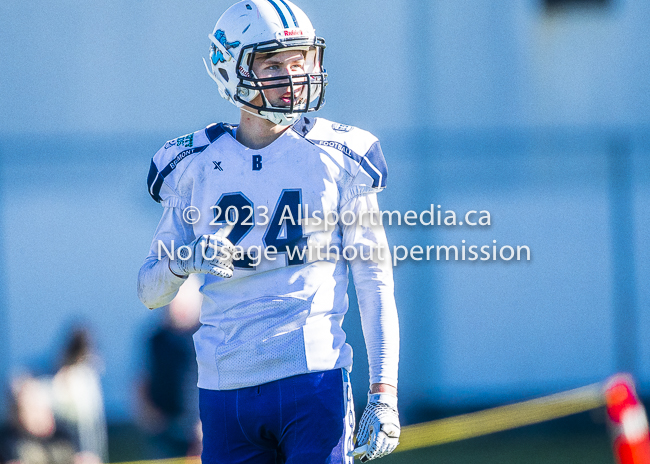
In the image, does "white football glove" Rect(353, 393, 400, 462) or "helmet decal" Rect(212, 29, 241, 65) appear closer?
"white football glove" Rect(353, 393, 400, 462)

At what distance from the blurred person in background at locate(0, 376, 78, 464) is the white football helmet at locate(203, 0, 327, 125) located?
314 cm

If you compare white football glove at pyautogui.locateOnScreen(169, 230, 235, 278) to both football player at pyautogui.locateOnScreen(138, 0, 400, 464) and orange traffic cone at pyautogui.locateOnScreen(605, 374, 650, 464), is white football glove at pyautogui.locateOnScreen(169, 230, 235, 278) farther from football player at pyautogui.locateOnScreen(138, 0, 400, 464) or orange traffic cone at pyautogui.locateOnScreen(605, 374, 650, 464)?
orange traffic cone at pyautogui.locateOnScreen(605, 374, 650, 464)

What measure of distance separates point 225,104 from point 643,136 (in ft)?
10.7

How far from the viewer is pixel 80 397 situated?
5.49 m

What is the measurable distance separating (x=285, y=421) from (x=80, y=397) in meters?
3.62

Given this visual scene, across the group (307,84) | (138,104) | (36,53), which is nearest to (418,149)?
(138,104)

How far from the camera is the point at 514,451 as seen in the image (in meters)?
6.40

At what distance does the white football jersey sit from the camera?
2.24 meters

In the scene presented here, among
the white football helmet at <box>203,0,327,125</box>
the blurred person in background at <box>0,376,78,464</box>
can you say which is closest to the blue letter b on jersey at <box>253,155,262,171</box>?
the white football helmet at <box>203,0,327,125</box>

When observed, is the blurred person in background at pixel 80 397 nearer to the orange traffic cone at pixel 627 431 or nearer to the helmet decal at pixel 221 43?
the orange traffic cone at pixel 627 431

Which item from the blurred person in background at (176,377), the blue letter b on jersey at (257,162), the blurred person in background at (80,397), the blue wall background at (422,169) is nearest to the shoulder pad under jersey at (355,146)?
the blue letter b on jersey at (257,162)

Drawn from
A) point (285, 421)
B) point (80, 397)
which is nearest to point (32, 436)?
point (80, 397)

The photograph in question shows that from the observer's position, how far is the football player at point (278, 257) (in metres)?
2.21

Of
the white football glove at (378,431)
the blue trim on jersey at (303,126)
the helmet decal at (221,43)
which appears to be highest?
the helmet decal at (221,43)
